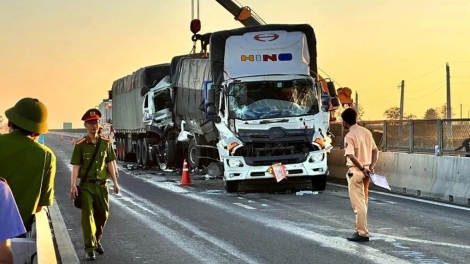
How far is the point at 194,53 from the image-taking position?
2909cm

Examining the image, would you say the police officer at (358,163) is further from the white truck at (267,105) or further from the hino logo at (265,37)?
the hino logo at (265,37)

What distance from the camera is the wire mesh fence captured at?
58.3 ft

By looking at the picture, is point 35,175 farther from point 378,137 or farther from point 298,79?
point 378,137

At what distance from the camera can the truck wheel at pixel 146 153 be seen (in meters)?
32.4

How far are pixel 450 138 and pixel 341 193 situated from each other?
8.68ft

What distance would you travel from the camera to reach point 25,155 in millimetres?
5934

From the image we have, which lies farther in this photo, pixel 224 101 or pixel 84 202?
pixel 224 101

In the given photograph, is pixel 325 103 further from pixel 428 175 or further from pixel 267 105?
pixel 428 175

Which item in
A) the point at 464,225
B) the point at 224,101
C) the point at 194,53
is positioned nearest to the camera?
the point at 464,225

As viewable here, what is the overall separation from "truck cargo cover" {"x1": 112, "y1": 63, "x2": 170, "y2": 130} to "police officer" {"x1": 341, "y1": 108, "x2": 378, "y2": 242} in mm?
20906

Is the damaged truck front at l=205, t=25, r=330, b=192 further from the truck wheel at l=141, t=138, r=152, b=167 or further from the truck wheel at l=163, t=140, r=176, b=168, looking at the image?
the truck wheel at l=141, t=138, r=152, b=167

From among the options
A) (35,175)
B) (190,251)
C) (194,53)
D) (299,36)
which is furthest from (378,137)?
(35,175)

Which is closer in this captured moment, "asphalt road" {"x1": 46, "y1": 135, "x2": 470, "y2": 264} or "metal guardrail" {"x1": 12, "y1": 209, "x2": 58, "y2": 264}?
"metal guardrail" {"x1": 12, "y1": 209, "x2": 58, "y2": 264}

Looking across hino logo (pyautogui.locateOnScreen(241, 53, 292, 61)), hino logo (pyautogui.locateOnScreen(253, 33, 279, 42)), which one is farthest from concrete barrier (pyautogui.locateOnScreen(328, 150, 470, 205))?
hino logo (pyautogui.locateOnScreen(253, 33, 279, 42))
